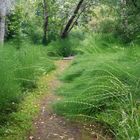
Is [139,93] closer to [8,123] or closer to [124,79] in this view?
[124,79]

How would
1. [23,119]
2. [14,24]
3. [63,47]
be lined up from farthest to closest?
[63,47], [14,24], [23,119]

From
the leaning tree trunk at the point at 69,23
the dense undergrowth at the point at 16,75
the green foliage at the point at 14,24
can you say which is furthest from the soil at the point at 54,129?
the leaning tree trunk at the point at 69,23

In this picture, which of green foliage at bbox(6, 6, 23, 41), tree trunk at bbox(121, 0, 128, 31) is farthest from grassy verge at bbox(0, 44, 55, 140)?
green foliage at bbox(6, 6, 23, 41)

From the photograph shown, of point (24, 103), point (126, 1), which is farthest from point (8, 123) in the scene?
point (126, 1)

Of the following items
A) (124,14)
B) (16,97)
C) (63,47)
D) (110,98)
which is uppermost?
(124,14)

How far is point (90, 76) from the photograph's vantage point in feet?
24.8

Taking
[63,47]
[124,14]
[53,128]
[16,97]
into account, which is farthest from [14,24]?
[53,128]

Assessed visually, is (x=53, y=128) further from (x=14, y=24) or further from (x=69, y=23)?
(x=69, y=23)

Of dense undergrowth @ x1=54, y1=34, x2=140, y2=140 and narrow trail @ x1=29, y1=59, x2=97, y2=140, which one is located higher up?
dense undergrowth @ x1=54, y1=34, x2=140, y2=140

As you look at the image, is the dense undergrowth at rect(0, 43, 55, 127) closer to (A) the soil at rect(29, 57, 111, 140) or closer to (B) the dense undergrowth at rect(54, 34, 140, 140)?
(A) the soil at rect(29, 57, 111, 140)

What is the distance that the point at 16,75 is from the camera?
8250 millimetres

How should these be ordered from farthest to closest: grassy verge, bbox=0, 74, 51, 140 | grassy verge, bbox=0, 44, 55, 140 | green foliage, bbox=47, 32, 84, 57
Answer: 1. green foliage, bbox=47, 32, 84, 57
2. grassy verge, bbox=0, 44, 55, 140
3. grassy verge, bbox=0, 74, 51, 140

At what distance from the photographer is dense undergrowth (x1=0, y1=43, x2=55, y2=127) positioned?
21.5 feet

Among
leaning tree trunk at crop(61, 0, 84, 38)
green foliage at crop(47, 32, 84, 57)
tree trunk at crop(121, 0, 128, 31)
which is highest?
tree trunk at crop(121, 0, 128, 31)
